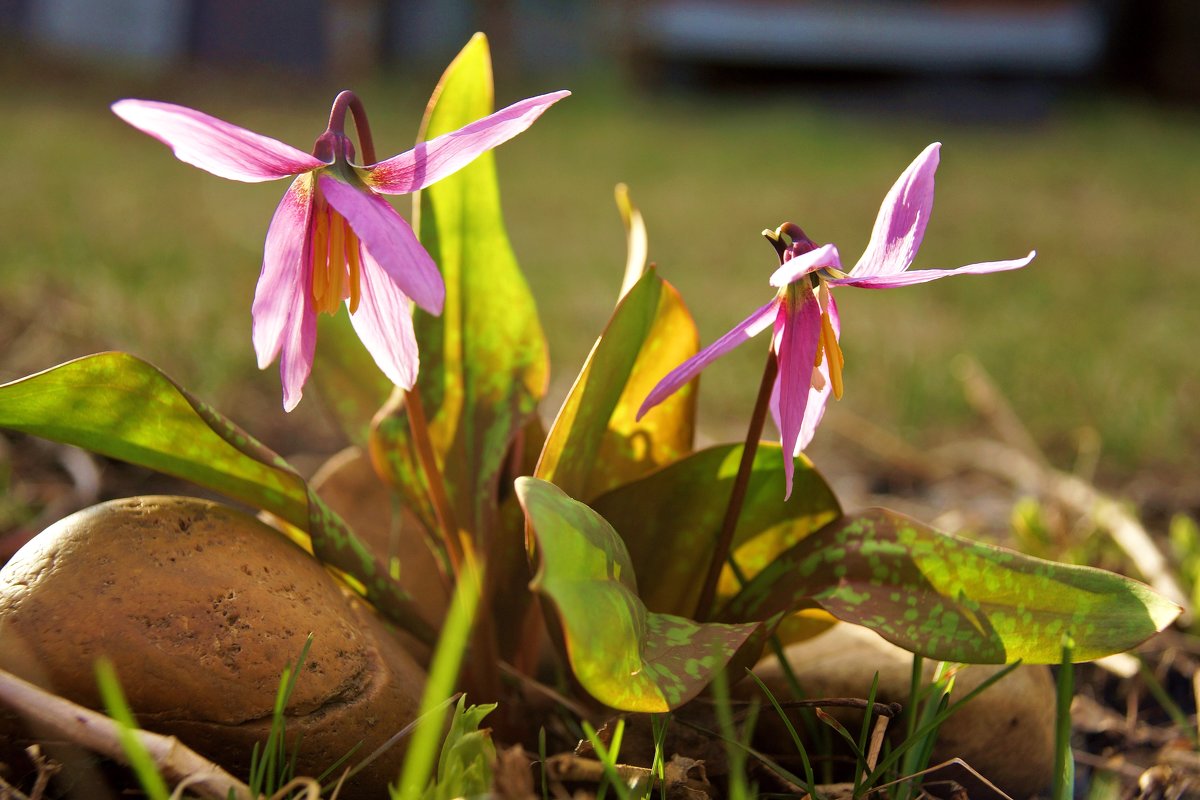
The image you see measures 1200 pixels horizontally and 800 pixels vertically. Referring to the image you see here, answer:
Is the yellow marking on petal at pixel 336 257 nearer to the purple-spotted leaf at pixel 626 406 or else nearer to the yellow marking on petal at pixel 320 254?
the yellow marking on petal at pixel 320 254

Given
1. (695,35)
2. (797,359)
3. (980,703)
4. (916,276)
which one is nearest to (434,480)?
(797,359)

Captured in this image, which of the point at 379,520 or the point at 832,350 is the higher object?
the point at 832,350

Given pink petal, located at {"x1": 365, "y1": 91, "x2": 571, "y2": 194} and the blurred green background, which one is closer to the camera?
pink petal, located at {"x1": 365, "y1": 91, "x2": 571, "y2": 194}

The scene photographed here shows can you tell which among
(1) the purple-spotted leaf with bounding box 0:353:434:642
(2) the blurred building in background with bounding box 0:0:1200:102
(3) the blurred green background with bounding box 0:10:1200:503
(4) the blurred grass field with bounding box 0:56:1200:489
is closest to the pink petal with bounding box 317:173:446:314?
(1) the purple-spotted leaf with bounding box 0:353:434:642

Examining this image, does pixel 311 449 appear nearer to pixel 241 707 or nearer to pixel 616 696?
pixel 241 707

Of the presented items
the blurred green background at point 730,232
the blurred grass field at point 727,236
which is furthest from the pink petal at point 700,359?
the blurred green background at point 730,232

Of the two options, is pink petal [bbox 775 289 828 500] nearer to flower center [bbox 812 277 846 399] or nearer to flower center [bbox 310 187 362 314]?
flower center [bbox 812 277 846 399]

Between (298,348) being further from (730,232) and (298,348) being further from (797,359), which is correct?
(730,232)
